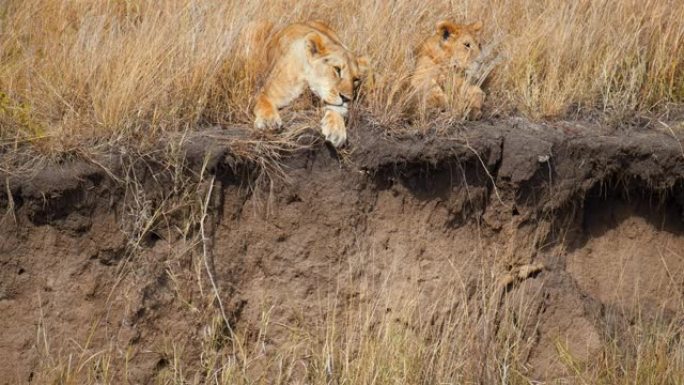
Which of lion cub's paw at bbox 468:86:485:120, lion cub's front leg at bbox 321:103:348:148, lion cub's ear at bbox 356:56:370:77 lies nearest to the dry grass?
lion cub's ear at bbox 356:56:370:77

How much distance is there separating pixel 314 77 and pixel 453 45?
4.05 feet

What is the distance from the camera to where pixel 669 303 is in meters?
7.46

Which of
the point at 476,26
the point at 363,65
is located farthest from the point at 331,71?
the point at 476,26

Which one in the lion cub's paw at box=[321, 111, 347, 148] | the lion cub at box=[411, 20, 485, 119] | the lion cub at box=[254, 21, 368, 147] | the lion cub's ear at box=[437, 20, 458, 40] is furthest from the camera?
the lion cub's ear at box=[437, 20, 458, 40]

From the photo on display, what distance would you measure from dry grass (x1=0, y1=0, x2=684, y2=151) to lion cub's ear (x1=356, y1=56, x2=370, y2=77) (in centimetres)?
9

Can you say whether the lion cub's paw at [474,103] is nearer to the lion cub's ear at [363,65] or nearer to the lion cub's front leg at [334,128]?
the lion cub's ear at [363,65]

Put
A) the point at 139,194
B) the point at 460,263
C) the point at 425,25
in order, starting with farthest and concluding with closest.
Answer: the point at 425,25
the point at 460,263
the point at 139,194

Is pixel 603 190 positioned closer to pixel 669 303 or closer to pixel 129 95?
pixel 669 303

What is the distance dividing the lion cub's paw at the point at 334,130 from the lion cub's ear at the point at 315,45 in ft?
1.88

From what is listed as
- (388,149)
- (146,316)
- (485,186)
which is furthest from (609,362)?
(146,316)

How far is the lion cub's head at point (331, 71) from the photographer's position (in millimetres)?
6992

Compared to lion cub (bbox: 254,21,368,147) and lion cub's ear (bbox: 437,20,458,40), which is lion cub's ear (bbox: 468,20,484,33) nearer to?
lion cub's ear (bbox: 437,20,458,40)

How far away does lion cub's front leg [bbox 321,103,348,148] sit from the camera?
265 inches

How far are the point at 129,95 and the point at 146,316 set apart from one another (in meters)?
1.36
